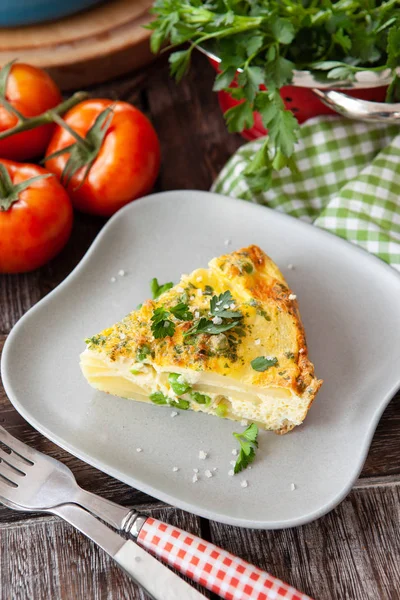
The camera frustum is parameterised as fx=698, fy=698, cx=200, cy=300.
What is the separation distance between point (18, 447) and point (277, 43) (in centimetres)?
171

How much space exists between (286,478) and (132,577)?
0.57 m

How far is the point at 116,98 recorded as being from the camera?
3514mm

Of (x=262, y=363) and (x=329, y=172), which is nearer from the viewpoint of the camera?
(x=262, y=363)

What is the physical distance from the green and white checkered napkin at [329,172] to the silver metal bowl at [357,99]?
0.88 feet

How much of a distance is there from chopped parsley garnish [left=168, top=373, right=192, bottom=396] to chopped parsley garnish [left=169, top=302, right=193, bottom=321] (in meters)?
0.19

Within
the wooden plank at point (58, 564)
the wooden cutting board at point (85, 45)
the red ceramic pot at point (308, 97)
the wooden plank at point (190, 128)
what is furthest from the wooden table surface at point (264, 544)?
the wooden cutting board at point (85, 45)

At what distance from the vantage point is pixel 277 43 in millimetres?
2588

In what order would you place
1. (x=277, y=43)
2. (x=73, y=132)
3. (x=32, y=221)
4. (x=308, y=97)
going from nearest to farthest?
(x=277, y=43)
(x=32, y=221)
(x=73, y=132)
(x=308, y=97)

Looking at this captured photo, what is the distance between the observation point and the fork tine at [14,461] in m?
2.21

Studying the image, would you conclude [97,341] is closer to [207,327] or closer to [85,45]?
[207,327]

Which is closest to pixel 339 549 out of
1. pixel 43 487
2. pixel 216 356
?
pixel 216 356

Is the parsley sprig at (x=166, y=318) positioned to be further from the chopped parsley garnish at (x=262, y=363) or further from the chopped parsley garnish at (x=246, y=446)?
the chopped parsley garnish at (x=246, y=446)

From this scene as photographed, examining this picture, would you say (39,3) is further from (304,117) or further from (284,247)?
(284,247)

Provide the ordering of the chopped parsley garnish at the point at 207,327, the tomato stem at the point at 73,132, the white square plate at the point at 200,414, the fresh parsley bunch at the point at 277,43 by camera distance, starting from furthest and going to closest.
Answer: the tomato stem at the point at 73,132 < the fresh parsley bunch at the point at 277,43 < the chopped parsley garnish at the point at 207,327 < the white square plate at the point at 200,414
